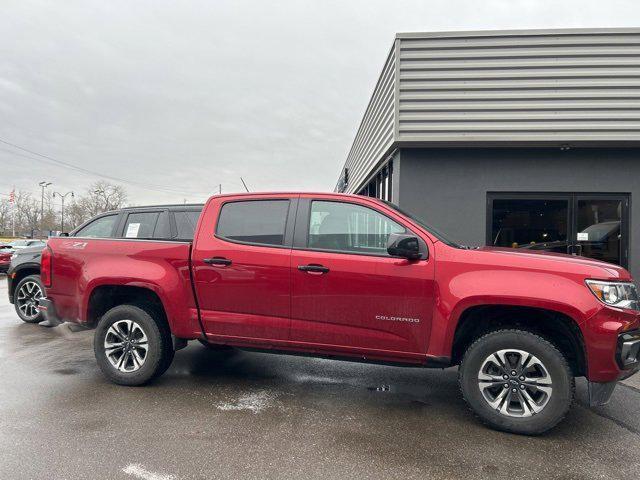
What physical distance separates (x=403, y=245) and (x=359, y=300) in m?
0.62

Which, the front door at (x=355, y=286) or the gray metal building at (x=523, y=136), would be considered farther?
the gray metal building at (x=523, y=136)

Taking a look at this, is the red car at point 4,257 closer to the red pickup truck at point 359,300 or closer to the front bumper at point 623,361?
the red pickup truck at point 359,300

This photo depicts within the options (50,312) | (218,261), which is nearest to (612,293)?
(218,261)

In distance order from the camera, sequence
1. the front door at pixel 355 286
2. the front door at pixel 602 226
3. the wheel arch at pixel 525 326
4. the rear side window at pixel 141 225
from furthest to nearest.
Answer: the front door at pixel 602 226
the rear side window at pixel 141 225
the front door at pixel 355 286
the wheel arch at pixel 525 326

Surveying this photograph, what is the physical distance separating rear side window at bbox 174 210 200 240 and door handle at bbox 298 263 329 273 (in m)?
1.89

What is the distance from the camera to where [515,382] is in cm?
340

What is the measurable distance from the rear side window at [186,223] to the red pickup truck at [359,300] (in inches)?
32.2

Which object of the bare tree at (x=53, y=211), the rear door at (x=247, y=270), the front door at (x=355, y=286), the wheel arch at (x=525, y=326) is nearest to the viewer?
the wheel arch at (x=525, y=326)

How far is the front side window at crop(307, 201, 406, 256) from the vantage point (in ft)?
12.5

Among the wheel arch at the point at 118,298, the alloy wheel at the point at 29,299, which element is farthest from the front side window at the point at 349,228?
the alloy wheel at the point at 29,299

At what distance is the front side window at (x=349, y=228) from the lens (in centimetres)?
382

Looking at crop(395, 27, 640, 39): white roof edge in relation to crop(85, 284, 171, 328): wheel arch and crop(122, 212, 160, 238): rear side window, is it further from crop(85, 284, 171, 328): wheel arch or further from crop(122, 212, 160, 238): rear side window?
crop(85, 284, 171, 328): wheel arch

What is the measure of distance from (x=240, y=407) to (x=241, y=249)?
1412mm

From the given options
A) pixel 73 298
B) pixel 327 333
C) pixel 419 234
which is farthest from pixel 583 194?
pixel 73 298
